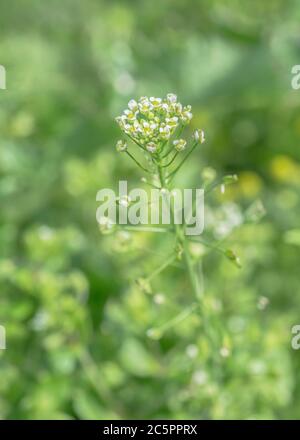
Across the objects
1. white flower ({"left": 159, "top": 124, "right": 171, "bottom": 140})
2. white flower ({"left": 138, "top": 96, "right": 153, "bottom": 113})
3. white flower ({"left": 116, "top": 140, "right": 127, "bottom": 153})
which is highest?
white flower ({"left": 138, "top": 96, "right": 153, "bottom": 113})

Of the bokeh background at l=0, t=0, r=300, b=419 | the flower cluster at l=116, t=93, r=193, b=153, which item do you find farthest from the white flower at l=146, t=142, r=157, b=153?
the bokeh background at l=0, t=0, r=300, b=419

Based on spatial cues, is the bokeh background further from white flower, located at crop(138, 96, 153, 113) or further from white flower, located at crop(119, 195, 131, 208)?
white flower, located at crop(138, 96, 153, 113)

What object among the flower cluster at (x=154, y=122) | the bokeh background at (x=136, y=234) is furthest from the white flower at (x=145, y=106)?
the bokeh background at (x=136, y=234)

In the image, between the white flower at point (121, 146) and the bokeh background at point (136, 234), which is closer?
the white flower at point (121, 146)

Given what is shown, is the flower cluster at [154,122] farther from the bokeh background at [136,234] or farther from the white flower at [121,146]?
the bokeh background at [136,234]
